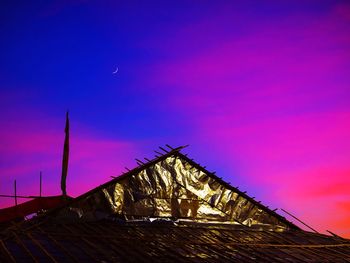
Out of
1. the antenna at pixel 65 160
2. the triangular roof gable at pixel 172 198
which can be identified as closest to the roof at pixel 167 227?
the triangular roof gable at pixel 172 198

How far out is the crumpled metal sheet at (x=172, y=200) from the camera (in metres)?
11.8

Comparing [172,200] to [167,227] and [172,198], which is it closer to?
[172,198]

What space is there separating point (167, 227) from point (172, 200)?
3.71ft

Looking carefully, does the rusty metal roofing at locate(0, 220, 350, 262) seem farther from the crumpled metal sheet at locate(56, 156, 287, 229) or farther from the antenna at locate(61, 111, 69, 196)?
the antenna at locate(61, 111, 69, 196)

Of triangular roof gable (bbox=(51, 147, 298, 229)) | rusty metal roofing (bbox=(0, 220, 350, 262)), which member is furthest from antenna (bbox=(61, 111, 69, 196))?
rusty metal roofing (bbox=(0, 220, 350, 262))

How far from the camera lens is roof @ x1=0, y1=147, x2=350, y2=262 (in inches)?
355

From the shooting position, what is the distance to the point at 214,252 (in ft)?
33.1

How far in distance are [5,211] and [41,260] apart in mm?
9570

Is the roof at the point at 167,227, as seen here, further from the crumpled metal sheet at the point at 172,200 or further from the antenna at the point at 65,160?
the antenna at the point at 65,160

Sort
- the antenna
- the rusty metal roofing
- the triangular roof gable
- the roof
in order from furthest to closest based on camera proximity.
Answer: the antenna
the triangular roof gable
the roof
the rusty metal roofing

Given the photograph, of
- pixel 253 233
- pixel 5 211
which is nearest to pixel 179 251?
pixel 253 233

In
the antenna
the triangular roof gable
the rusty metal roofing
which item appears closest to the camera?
the rusty metal roofing

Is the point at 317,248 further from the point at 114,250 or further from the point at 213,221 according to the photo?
the point at 114,250

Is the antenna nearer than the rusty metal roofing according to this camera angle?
No
